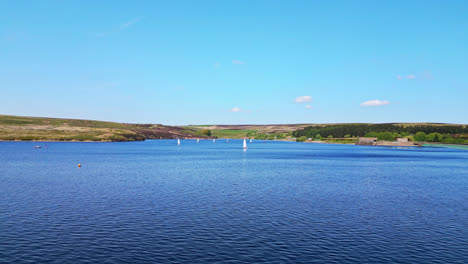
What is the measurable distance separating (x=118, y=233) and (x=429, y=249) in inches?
1172

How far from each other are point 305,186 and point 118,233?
43914 mm

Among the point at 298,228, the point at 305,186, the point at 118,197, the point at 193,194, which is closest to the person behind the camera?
the point at 298,228

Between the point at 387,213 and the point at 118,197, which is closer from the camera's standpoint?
the point at 387,213

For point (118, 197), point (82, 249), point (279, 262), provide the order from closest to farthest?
point (279, 262) < point (82, 249) < point (118, 197)

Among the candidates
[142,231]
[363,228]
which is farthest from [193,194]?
[363,228]

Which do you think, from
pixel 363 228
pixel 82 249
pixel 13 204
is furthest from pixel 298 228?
pixel 13 204

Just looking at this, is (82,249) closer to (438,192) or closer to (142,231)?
(142,231)

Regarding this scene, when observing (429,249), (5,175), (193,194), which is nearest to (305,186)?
(193,194)

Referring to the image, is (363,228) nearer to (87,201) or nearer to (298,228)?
(298,228)

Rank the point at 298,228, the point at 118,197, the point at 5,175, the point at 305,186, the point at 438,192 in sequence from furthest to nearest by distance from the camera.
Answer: the point at 5,175
the point at 305,186
the point at 438,192
the point at 118,197
the point at 298,228

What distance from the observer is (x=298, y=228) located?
40438mm

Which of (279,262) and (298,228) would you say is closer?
(279,262)

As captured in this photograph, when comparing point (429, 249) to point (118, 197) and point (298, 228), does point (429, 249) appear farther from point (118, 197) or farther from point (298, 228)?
point (118, 197)

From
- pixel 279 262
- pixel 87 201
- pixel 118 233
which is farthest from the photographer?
pixel 87 201
